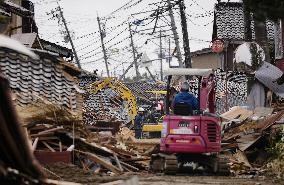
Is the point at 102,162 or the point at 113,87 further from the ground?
the point at 113,87

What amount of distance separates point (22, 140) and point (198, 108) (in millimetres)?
11516

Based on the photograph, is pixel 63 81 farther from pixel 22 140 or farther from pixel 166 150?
pixel 22 140

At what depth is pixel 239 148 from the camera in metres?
18.1

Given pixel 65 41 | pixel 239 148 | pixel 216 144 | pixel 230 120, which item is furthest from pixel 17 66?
pixel 65 41

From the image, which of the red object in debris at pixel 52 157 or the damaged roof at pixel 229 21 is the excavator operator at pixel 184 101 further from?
the damaged roof at pixel 229 21

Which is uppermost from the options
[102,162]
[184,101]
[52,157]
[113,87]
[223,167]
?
[113,87]

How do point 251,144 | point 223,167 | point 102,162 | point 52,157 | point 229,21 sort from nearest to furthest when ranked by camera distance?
point 52,157 < point 102,162 < point 223,167 < point 251,144 < point 229,21

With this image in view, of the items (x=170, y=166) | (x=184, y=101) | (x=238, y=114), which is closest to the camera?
(x=170, y=166)

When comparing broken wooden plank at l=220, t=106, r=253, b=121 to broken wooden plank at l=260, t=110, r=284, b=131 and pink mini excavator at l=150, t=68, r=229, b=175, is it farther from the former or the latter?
pink mini excavator at l=150, t=68, r=229, b=175

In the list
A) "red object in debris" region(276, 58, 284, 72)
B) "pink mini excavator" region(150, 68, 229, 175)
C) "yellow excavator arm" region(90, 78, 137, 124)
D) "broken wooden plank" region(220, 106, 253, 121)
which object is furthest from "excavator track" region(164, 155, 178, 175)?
"yellow excavator arm" region(90, 78, 137, 124)

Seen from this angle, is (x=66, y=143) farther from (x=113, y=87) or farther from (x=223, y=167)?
(x=113, y=87)

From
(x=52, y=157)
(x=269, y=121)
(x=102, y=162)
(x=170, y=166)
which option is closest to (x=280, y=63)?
(x=269, y=121)

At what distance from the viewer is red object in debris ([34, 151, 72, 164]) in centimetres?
1358

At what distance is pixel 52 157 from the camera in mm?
13812
